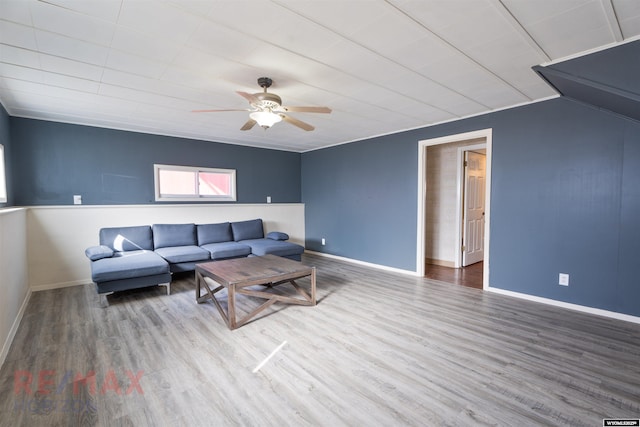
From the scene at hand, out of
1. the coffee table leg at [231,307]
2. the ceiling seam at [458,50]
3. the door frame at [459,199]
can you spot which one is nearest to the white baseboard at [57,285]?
the coffee table leg at [231,307]

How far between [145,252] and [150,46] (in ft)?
9.91

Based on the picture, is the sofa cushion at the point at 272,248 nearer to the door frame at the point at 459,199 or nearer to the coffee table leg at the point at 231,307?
the coffee table leg at the point at 231,307

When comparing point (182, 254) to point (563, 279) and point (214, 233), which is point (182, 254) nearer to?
point (214, 233)

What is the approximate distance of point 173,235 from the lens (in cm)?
466

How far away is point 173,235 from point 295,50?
3681mm

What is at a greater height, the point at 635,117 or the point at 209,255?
the point at 635,117

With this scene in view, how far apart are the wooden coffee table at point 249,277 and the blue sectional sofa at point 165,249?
0.76 metres

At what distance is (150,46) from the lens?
2137 mm

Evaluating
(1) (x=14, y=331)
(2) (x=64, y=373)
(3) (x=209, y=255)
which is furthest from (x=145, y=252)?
(2) (x=64, y=373)

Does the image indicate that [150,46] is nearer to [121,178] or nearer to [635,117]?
[121,178]

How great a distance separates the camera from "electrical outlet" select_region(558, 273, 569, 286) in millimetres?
3196

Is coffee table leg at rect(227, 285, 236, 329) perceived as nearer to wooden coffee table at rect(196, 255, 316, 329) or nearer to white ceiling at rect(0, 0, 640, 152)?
wooden coffee table at rect(196, 255, 316, 329)

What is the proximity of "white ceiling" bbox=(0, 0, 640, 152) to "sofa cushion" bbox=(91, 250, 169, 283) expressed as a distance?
1887 mm

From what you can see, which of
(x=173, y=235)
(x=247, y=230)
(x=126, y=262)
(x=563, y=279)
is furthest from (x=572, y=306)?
(x=173, y=235)
